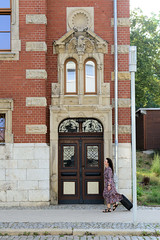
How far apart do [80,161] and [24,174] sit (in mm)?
2005

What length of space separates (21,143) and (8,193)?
1712 mm

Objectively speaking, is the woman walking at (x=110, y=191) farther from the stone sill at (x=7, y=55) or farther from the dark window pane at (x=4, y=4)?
the dark window pane at (x=4, y=4)

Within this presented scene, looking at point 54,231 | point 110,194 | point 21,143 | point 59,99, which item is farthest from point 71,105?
point 54,231

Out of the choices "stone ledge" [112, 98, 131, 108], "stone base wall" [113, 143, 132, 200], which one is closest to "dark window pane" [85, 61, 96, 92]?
"stone ledge" [112, 98, 131, 108]

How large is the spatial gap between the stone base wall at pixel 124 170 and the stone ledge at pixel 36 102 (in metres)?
2.99

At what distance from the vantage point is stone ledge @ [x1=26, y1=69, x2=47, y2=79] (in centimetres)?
1275

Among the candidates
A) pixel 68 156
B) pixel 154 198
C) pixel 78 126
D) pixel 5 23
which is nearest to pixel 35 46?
pixel 5 23

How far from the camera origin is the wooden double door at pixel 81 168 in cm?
1301

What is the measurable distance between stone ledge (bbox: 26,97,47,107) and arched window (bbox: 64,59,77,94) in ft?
3.16

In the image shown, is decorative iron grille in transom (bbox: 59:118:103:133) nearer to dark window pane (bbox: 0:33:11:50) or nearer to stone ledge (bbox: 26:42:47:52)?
stone ledge (bbox: 26:42:47:52)

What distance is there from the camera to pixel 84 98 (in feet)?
43.0

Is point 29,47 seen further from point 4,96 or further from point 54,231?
point 54,231

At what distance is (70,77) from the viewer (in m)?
13.3

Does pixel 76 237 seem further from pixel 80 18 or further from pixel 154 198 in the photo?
pixel 80 18
